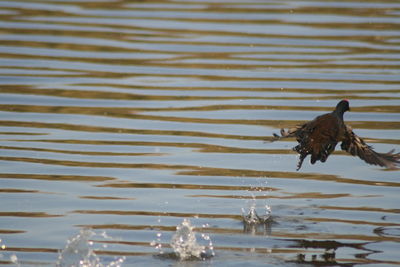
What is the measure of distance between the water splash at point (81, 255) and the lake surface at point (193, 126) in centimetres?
8

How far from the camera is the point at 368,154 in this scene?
30.6ft

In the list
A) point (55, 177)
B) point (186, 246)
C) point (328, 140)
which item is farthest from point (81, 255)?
point (55, 177)

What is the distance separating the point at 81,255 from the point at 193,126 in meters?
4.93

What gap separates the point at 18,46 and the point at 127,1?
4.91 meters

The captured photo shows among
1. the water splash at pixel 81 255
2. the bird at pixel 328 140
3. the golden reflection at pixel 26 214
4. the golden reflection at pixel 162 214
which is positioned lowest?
the water splash at pixel 81 255

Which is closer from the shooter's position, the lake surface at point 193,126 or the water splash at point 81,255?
the water splash at point 81,255

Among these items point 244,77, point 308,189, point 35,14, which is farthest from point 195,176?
point 35,14

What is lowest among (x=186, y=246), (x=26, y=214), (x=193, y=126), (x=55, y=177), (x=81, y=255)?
(x=81, y=255)

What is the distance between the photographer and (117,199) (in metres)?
9.95

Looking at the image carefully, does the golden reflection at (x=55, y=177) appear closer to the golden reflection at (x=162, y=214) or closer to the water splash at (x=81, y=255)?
the golden reflection at (x=162, y=214)

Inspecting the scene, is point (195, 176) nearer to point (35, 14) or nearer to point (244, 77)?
point (244, 77)

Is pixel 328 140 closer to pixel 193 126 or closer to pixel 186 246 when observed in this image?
pixel 186 246

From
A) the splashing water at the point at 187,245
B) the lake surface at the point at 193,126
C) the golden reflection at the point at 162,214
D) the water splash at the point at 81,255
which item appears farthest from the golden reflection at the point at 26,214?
the splashing water at the point at 187,245

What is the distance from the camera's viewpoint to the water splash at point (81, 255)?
315 inches
